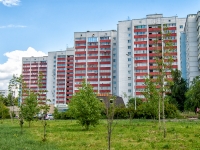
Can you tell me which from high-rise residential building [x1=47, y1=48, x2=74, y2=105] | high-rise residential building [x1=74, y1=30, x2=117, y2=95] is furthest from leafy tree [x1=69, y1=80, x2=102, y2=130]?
high-rise residential building [x1=47, y1=48, x2=74, y2=105]

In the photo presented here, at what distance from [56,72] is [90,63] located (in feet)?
79.8

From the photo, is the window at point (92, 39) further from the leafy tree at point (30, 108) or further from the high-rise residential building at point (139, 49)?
the leafy tree at point (30, 108)

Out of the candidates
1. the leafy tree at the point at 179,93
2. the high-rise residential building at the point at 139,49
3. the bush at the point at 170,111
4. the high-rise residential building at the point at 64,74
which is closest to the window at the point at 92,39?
the high-rise residential building at the point at 139,49

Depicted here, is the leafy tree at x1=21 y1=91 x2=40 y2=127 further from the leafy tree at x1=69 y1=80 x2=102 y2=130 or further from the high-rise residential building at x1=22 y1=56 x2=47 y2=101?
the high-rise residential building at x1=22 y1=56 x2=47 y2=101

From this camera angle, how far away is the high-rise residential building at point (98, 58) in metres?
99.7

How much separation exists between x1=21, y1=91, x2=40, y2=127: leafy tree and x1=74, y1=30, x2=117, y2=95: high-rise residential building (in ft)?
217

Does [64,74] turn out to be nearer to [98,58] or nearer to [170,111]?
[98,58]

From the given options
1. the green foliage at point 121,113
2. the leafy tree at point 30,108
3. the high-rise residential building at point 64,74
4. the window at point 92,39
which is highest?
the window at point 92,39

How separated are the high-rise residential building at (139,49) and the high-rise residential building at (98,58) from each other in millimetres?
10359

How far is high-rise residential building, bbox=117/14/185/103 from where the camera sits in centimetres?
8588

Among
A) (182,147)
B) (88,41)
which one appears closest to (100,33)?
(88,41)

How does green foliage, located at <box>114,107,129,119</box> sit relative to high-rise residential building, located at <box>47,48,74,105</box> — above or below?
below

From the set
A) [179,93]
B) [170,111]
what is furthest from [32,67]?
[170,111]

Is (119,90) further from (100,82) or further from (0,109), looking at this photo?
(0,109)
